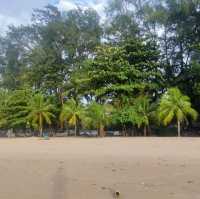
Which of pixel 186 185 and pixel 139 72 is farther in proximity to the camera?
pixel 139 72

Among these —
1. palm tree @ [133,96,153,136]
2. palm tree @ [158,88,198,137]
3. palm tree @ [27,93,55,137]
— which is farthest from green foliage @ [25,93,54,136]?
palm tree @ [158,88,198,137]

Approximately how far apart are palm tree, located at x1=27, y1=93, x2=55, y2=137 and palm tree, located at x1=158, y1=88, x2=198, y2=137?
576 inches

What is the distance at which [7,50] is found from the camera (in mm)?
71250

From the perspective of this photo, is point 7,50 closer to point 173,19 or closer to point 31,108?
point 31,108

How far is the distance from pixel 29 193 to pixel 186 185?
Answer: 3.88m

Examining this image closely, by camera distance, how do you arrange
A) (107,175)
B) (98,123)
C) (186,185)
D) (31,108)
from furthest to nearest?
1. (31,108)
2. (98,123)
3. (107,175)
4. (186,185)

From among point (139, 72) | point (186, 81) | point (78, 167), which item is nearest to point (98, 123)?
point (139, 72)

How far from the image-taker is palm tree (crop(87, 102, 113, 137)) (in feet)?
166

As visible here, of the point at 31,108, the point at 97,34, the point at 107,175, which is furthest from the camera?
the point at 97,34

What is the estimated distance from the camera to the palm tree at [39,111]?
55844 mm

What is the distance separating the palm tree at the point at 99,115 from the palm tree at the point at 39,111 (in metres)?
6.94

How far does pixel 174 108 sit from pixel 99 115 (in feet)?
26.6

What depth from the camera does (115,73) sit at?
172ft

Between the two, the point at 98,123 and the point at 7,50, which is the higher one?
the point at 7,50
